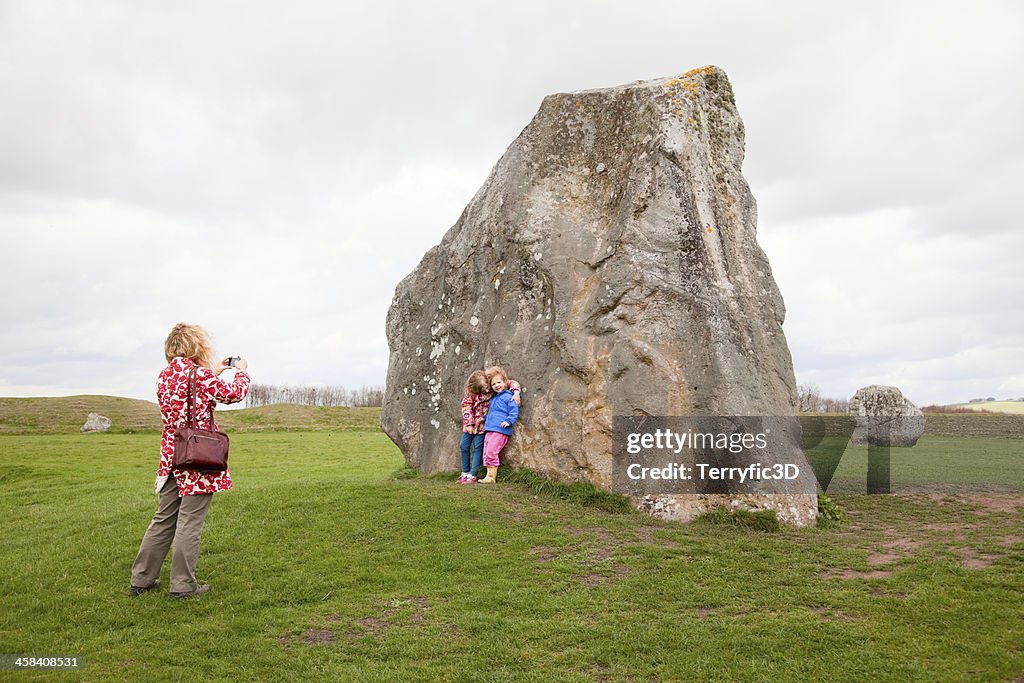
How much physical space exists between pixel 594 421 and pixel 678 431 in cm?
137

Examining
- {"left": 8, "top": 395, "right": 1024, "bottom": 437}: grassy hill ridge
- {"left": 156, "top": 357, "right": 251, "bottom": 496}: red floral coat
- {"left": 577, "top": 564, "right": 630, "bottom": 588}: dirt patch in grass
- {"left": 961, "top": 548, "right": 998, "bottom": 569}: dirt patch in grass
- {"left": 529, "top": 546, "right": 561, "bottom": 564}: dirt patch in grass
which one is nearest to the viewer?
{"left": 156, "top": 357, "right": 251, "bottom": 496}: red floral coat

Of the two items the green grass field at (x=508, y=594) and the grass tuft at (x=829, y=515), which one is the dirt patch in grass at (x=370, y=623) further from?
the grass tuft at (x=829, y=515)

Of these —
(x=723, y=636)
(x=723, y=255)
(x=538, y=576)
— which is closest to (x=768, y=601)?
(x=723, y=636)

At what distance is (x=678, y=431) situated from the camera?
1191cm

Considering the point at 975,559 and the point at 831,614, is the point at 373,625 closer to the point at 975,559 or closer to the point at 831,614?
the point at 831,614

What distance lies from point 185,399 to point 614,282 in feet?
22.9

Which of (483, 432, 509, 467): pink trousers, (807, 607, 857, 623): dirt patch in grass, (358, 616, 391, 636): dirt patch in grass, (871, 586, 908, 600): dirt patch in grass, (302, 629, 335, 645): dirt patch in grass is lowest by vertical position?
(302, 629, 335, 645): dirt patch in grass

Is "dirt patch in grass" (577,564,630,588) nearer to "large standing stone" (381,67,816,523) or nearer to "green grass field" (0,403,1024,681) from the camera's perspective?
"green grass field" (0,403,1024,681)

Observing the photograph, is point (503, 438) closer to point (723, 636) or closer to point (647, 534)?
point (647, 534)

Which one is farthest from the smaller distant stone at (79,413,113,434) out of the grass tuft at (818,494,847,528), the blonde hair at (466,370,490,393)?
the grass tuft at (818,494,847,528)

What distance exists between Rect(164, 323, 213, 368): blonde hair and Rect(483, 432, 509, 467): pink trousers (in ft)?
19.9

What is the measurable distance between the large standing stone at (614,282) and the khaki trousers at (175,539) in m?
6.13

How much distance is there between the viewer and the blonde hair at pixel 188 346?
28.2 ft

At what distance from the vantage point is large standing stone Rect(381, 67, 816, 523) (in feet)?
39.8
